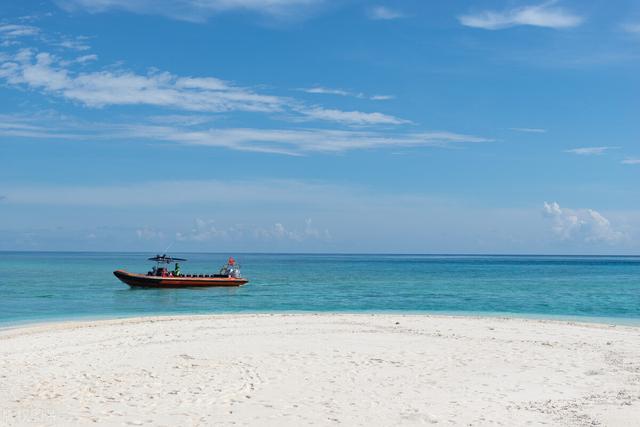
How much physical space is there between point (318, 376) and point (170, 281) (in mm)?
38108

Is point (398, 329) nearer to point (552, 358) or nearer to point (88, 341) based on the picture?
point (552, 358)

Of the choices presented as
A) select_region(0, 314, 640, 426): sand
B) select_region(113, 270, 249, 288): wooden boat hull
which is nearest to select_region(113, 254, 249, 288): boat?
select_region(113, 270, 249, 288): wooden boat hull

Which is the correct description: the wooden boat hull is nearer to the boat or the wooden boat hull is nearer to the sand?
the boat

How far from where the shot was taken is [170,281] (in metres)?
49.8

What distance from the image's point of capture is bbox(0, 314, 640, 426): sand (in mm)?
10789

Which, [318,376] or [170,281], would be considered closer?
[318,376]

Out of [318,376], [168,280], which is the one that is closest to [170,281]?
[168,280]

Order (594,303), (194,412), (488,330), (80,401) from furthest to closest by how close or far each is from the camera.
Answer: (594,303), (488,330), (80,401), (194,412)

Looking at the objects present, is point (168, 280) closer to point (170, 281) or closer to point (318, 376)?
point (170, 281)

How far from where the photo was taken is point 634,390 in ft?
42.2

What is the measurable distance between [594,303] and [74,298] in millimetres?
34165

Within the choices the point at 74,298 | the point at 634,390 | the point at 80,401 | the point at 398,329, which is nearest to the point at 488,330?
the point at 398,329

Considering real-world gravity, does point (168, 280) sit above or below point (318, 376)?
below

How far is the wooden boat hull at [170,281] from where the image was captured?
4984 centimetres
